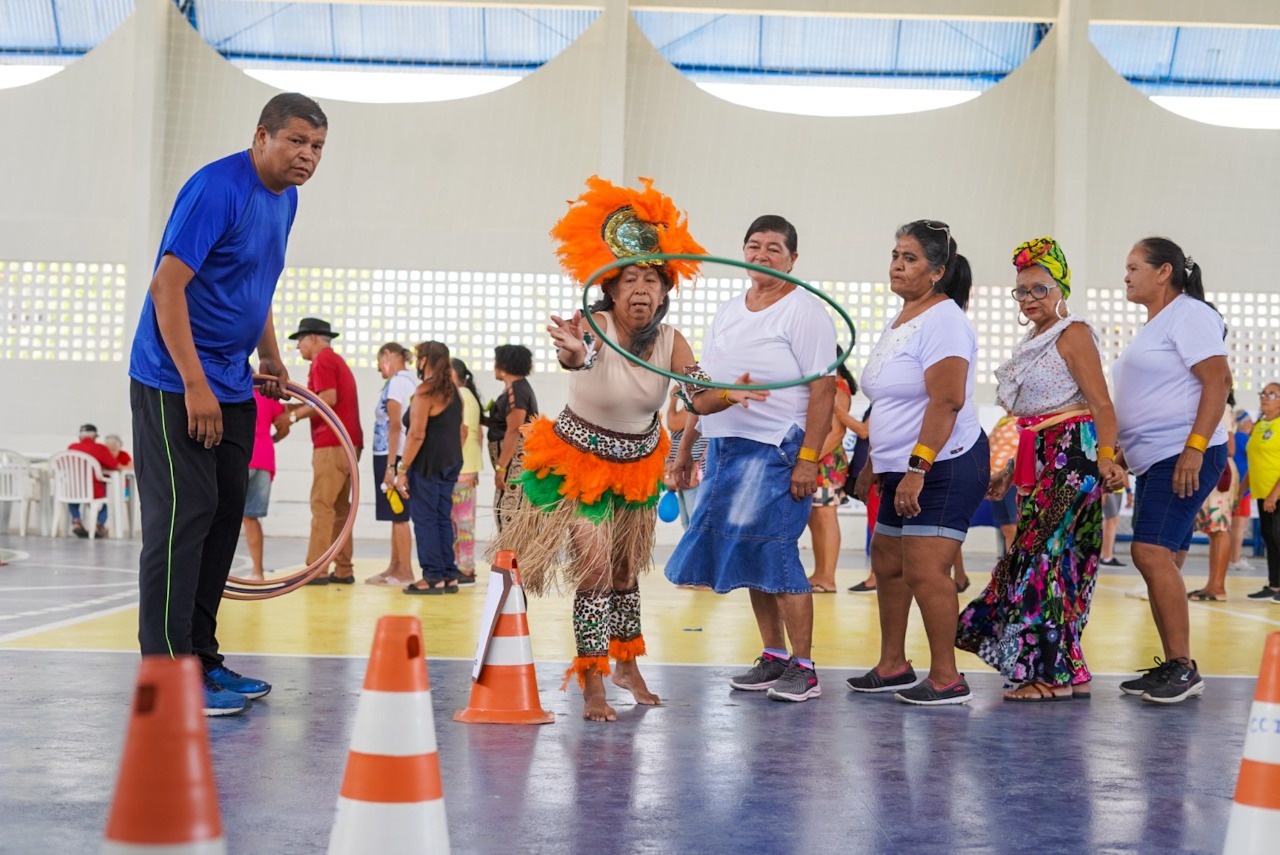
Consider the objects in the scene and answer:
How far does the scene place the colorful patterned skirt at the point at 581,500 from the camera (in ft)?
14.4

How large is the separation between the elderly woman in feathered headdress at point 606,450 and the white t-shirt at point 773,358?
492 mm

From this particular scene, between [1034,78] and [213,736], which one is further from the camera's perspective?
[1034,78]

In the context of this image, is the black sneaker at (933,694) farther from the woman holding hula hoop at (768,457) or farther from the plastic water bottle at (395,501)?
the plastic water bottle at (395,501)

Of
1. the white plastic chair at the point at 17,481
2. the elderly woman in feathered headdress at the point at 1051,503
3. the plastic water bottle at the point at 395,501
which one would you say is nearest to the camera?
the elderly woman in feathered headdress at the point at 1051,503

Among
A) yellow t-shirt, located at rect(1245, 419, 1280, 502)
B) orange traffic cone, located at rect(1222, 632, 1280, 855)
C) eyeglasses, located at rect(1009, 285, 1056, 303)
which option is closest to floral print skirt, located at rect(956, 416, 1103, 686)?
eyeglasses, located at rect(1009, 285, 1056, 303)

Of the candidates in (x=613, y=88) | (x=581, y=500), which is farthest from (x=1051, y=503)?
(x=613, y=88)

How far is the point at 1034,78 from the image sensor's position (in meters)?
15.6

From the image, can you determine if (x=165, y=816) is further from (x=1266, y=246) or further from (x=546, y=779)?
(x=1266, y=246)

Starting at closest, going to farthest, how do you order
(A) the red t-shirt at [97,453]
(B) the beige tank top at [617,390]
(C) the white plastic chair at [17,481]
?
1. (B) the beige tank top at [617,390]
2. (A) the red t-shirt at [97,453]
3. (C) the white plastic chair at [17,481]

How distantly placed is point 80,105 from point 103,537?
5150mm

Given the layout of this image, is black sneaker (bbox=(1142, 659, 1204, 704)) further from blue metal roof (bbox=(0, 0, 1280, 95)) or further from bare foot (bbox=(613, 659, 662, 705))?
blue metal roof (bbox=(0, 0, 1280, 95))

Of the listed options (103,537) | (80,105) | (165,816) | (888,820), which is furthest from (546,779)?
(80,105)

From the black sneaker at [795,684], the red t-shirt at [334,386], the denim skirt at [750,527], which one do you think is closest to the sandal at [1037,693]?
the black sneaker at [795,684]

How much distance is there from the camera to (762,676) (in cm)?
513
